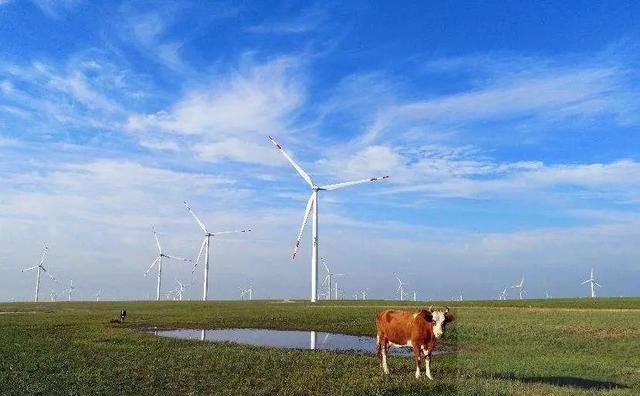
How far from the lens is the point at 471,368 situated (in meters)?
22.8

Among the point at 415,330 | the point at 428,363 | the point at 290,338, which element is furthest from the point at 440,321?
the point at 290,338

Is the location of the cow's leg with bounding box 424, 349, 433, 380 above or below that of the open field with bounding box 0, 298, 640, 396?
above

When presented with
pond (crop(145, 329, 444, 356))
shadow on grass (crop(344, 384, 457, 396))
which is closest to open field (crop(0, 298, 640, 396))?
shadow on grass (crop(344, 384, 457, 396))

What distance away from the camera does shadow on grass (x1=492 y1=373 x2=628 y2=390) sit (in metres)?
19.7

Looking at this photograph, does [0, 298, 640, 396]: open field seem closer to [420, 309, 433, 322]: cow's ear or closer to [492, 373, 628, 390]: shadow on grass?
[492, 373, 628, 390]: shadow on grass

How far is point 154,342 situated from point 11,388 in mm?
13608

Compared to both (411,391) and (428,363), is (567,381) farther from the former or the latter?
(411,391)

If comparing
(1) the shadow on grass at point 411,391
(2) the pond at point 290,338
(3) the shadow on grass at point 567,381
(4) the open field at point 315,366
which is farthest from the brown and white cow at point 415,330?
(2) the pond at point 290,338

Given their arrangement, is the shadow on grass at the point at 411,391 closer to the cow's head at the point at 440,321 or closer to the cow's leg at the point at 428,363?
the cow's leg at the point at 428,363

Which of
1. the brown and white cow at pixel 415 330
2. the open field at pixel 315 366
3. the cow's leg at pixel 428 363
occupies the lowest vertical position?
the open field at pixel 315 366

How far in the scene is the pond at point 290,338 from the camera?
32188 mm

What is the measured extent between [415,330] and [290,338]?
19.7 metres

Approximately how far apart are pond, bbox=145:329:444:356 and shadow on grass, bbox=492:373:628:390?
8948mm

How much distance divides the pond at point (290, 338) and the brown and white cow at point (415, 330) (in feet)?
27.1
